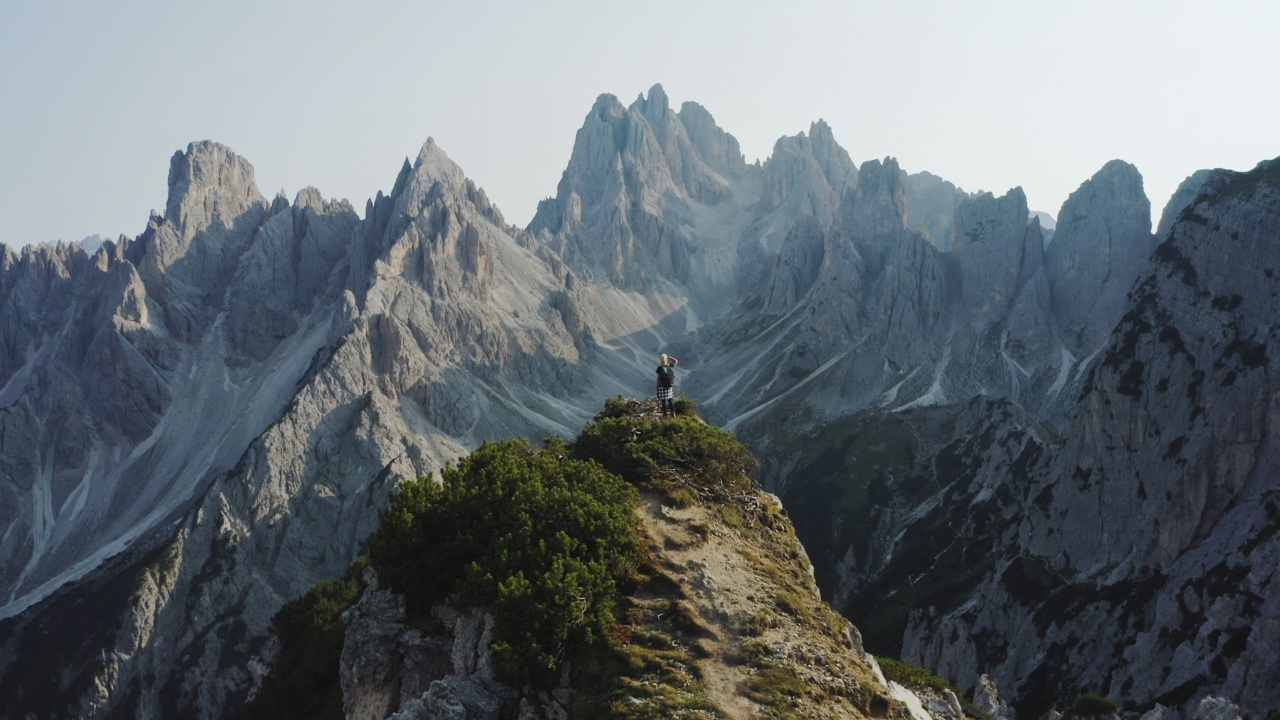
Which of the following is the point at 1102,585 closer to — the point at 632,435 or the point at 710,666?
the point at 632,435

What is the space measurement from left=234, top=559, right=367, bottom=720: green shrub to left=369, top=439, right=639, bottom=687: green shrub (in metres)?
12.6

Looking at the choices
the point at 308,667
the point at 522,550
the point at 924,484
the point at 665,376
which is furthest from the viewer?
the point at 924,484

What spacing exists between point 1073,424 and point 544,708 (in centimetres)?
10641

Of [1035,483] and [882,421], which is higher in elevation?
[882,421]

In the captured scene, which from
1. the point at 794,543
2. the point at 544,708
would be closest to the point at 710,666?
the point at 544,708

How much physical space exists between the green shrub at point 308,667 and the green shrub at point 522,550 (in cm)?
1256

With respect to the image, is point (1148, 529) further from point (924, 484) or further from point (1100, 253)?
point (1100, 253)

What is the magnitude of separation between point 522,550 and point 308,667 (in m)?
31.4

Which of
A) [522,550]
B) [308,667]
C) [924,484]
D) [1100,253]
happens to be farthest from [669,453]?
[1100,253]

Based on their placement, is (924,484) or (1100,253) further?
(1100,253)

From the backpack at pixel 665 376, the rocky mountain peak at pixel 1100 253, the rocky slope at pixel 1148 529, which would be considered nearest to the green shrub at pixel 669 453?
the backpack at pixel 665 376

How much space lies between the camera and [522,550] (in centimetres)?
2598

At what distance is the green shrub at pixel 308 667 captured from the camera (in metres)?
47.8

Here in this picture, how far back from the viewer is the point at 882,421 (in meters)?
179
